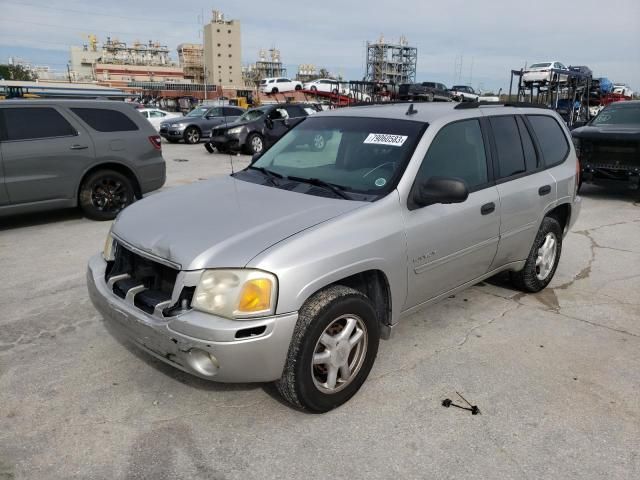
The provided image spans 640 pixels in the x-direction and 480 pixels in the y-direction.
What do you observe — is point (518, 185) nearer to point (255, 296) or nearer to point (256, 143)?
point (255, 296)

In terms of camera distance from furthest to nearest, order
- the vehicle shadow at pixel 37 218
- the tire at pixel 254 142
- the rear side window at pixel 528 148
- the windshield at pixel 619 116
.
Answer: the tire at pixel 254 142, the windshield at pixel 619 116, the vehicle shadow at pixel 37 218, the rear side window at pixel 528 148

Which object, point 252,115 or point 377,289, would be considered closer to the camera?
point 377,289

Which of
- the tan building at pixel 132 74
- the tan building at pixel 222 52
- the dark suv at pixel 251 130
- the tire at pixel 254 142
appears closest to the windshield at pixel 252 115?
the dark suv at pixel 251 130

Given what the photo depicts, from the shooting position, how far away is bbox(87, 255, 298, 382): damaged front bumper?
244 centimetres

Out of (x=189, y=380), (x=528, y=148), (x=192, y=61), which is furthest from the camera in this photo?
(x=192, y=61)

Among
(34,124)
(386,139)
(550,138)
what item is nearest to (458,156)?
(386,139)

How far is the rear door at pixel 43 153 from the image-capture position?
6.53 m

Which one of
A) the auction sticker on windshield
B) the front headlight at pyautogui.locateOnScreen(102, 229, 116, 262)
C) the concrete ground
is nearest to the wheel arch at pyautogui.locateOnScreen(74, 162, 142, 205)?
the concrete ground

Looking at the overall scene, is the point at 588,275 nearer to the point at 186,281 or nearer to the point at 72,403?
the point at 186,281

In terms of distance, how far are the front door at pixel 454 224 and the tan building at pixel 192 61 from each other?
485ft

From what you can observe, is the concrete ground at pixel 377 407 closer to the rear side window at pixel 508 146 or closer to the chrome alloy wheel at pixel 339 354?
the chrome alloy wheel at pixel 339 354

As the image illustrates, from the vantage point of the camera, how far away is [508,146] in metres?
4.08

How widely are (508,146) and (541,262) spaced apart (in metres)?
1.23

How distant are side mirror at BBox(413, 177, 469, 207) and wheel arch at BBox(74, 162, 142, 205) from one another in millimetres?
5653
